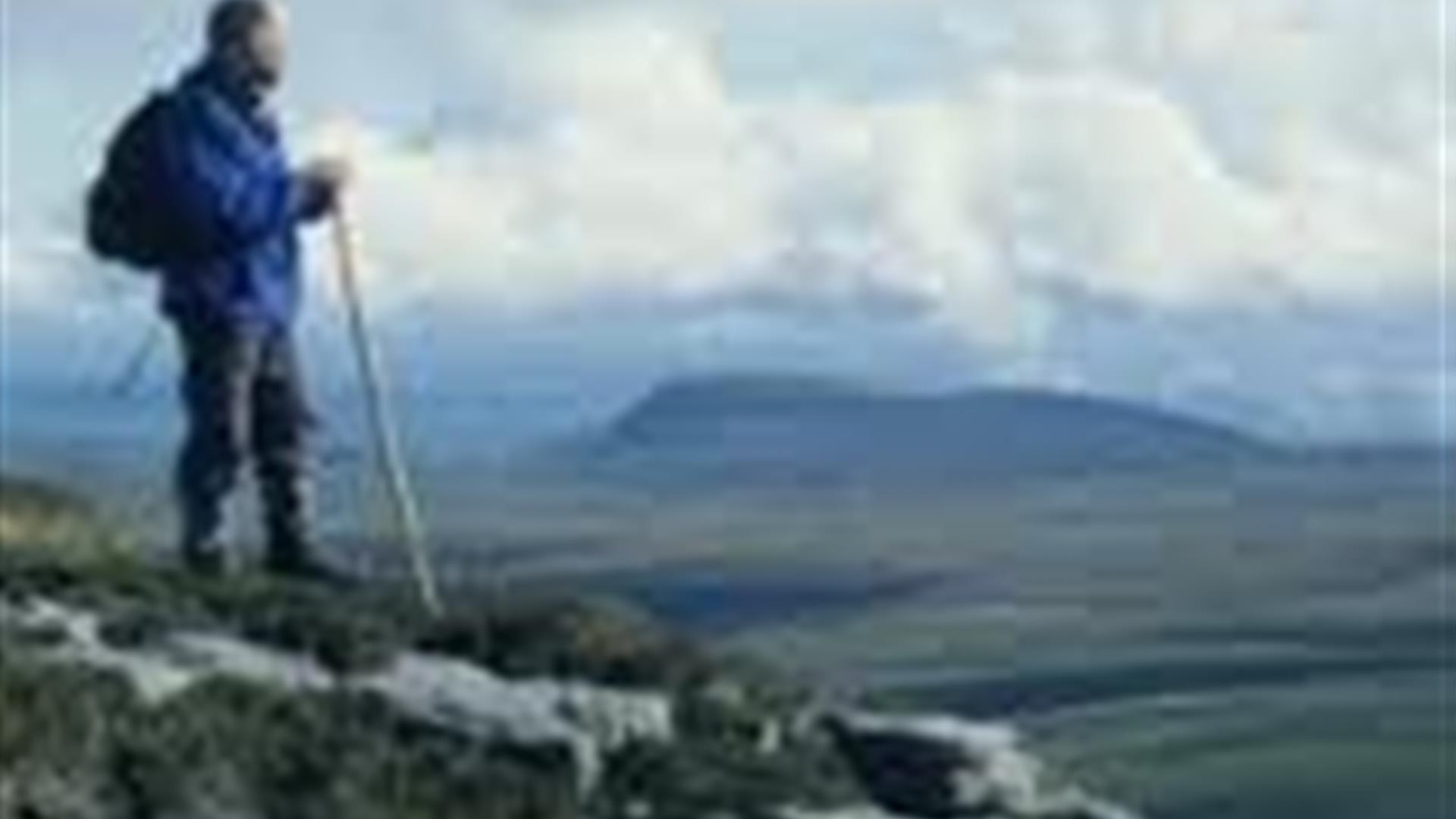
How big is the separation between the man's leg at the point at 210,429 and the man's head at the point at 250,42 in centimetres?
132

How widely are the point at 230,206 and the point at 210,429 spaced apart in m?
1.42

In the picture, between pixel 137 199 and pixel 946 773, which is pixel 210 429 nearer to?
pixel 137 199

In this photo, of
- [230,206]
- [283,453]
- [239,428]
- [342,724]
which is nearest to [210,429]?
[239,428]

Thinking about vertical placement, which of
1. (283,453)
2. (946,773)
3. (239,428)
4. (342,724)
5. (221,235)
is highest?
(221,235)

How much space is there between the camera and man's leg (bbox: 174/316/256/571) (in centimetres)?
2205

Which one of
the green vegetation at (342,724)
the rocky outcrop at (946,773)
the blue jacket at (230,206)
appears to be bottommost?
the rocky outcrop at (946,773)

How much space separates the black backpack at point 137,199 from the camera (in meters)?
21.3

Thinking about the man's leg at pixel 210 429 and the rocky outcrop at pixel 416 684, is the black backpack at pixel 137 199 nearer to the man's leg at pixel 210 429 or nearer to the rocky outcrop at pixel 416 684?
the man's leg at pixel 210 429

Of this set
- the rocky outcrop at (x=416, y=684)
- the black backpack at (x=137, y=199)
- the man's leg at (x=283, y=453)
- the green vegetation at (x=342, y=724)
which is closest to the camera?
the green vegetation at (x=342, y=724)

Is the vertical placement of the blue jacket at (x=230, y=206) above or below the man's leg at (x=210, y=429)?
above

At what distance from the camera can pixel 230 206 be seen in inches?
848

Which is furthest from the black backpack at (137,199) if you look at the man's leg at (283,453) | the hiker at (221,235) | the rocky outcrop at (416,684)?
the rocky outcrop at (416,684)

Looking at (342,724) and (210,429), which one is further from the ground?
(210,429)

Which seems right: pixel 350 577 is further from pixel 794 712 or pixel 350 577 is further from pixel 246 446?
pixel 794 712
